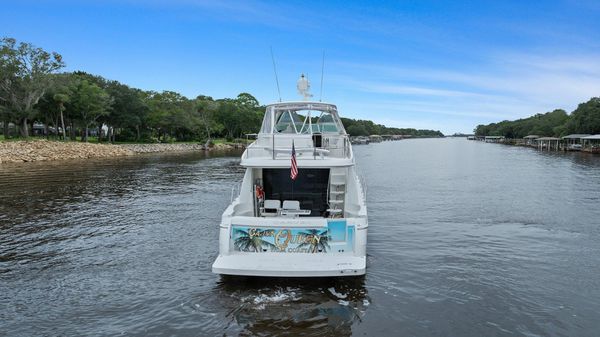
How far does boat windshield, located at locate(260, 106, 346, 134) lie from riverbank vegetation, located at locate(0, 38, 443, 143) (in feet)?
173

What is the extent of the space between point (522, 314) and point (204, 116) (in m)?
91.9

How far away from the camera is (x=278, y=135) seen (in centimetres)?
1300

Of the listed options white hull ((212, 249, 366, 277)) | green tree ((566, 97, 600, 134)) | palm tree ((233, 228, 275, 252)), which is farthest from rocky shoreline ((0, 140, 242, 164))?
green tree ((566, 97, 600, 134))

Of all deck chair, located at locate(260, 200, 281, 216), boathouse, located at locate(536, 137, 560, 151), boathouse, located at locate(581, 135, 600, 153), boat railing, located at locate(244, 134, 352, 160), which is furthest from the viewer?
boathouse, located at locate(536, 137, 560, 151)

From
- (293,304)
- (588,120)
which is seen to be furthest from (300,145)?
(588,120)

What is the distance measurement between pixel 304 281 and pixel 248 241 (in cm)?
167

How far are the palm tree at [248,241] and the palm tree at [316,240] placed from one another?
0.94 metres

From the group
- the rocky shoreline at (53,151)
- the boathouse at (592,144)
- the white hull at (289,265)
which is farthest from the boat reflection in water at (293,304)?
the boathouse at (592,144)

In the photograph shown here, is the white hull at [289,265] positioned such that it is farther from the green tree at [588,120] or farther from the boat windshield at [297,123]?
the green tree at [588,120]

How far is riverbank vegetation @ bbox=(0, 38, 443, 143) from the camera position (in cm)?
5400

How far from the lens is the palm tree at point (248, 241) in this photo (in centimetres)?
922

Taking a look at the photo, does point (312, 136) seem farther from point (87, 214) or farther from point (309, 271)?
point (87, 214)

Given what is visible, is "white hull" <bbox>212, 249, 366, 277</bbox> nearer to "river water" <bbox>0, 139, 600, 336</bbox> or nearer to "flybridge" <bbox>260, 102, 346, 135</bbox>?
"river water" <bbox>0, 139, 600, 336</bbox>

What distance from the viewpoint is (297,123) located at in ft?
48.1
